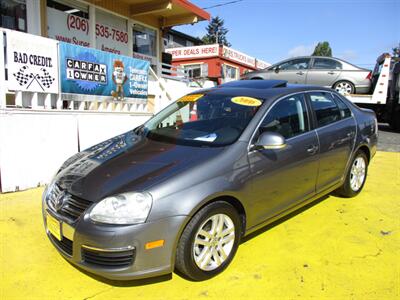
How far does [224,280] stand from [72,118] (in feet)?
13.5

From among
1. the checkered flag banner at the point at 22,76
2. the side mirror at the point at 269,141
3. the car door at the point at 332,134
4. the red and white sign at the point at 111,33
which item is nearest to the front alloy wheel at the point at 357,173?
the car door at the point at 332,134

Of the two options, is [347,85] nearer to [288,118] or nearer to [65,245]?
[288,118]

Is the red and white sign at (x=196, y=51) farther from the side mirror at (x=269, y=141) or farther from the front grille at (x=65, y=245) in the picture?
the front grille at (x=65, y=245)

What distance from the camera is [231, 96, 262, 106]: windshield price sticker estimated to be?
3.51 meters

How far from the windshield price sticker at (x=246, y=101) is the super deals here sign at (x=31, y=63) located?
3.46 m

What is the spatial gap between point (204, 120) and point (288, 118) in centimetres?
89

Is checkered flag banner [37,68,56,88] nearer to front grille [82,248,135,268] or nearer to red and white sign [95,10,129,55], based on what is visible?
front grille [82,248,135,268]

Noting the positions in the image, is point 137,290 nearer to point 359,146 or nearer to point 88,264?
point 88,264

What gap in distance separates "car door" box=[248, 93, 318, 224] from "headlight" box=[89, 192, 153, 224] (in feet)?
3.45

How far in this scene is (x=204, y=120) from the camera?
362cm

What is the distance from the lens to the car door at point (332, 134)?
13.1 feet

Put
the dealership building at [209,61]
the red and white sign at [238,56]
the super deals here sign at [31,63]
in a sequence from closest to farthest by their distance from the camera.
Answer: the super deals here sign at [31,63] < the dealership building at [209,61] < the red and white sign at [238,56]

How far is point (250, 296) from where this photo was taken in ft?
8.61

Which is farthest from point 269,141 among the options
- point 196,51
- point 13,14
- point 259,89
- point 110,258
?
point 196,51
